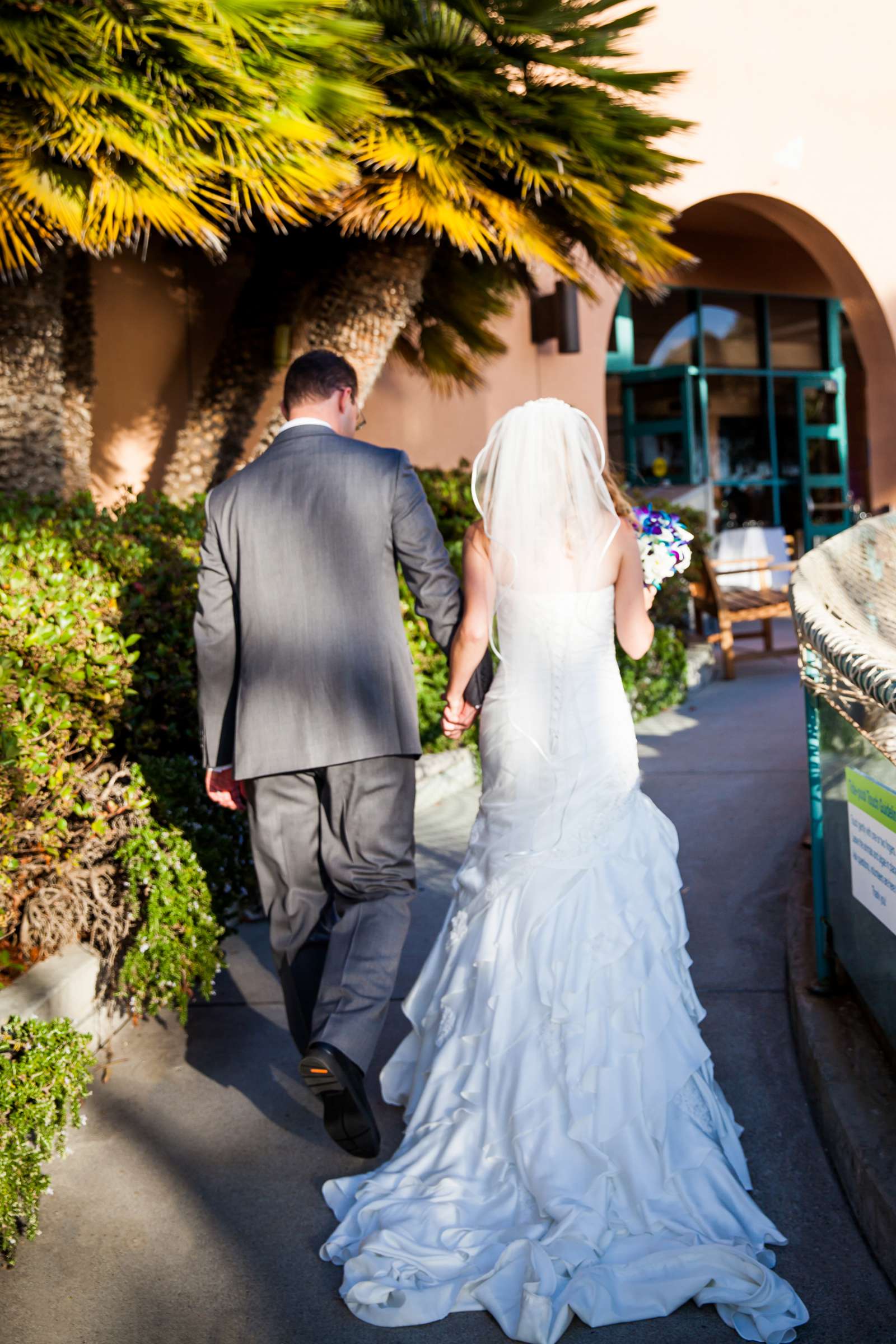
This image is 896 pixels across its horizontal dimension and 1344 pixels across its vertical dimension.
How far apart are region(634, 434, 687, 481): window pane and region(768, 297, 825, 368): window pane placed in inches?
130

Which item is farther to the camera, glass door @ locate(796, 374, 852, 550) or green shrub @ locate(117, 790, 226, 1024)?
glass door @ locate(796, 374, 852, 550)

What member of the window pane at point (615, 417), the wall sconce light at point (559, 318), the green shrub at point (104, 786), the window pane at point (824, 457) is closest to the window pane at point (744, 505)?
the window pane at point (824, 457)

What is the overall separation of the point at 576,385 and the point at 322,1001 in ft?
30.3

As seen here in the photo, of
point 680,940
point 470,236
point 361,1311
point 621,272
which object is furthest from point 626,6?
point 361,1311

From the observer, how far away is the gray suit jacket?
3.17m

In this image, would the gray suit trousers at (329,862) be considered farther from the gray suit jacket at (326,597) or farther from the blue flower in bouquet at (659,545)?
the blue flower in bouquet at (659,545)

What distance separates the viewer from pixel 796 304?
56.0ft

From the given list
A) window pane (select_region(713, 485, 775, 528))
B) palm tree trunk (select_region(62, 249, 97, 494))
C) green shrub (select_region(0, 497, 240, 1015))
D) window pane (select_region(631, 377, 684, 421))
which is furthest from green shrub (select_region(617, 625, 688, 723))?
window pane (select_region(713, 485, 775, 528))

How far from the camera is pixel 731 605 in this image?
9836 millimetres

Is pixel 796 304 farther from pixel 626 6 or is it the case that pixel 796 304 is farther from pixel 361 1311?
pixel 361 1311

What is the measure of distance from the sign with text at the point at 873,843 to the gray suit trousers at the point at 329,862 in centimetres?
115

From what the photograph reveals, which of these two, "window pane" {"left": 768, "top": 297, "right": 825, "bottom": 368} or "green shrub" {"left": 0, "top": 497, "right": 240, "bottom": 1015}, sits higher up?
"window pane" {"left": 768, "top": 297, "right": 825, "bottom": 368}

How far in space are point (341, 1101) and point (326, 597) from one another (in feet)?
4.23

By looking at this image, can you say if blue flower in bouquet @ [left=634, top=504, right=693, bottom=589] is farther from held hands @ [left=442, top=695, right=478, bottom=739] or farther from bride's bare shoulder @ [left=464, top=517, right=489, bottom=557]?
held hands @ [left=442, top=695, right=478, bottom=739]
